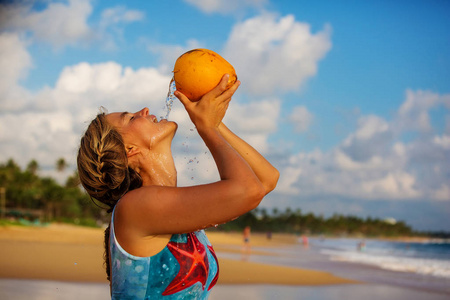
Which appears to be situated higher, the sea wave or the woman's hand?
the woman's hand

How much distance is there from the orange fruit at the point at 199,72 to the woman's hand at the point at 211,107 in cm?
7

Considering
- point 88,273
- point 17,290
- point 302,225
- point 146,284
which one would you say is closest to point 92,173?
point 146,284

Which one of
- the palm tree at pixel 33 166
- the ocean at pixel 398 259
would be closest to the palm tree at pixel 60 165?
the palm tree at pixel 33 166

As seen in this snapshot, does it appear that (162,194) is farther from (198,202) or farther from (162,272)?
(162,272)

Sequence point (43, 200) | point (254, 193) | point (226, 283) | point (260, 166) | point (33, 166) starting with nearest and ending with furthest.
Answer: point (254, 193), point (260, 166), point (226, 283), point (43, 200), point (33, 166)

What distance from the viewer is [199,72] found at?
1992mm

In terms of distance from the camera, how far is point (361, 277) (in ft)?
55.9

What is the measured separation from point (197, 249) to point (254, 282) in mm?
12310

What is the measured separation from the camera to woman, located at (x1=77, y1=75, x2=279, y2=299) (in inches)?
66.3

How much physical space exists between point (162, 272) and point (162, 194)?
34 centimetres

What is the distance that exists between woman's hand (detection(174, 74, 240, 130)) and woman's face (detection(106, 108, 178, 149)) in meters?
0.21

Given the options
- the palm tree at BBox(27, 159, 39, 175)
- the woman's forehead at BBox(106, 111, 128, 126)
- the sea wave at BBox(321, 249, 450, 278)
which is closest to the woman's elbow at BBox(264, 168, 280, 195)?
the woman's forehead at BBox(106, 111, 128, 126)

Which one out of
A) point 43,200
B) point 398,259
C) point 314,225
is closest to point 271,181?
point 398,259

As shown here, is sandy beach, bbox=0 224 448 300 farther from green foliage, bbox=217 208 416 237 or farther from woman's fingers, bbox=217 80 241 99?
Answer: green foliage, bbox=217 208 416 237
